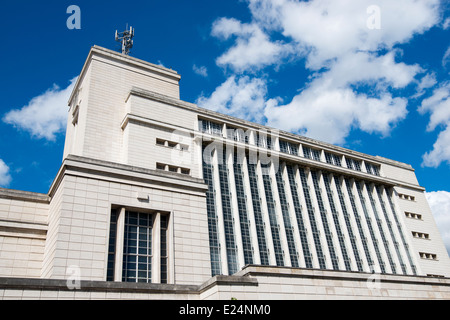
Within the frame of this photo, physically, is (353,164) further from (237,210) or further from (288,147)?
(237,210)

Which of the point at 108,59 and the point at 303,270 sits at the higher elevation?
the point at 108,59

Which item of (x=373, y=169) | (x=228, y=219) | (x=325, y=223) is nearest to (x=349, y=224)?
(x=325, y=223)

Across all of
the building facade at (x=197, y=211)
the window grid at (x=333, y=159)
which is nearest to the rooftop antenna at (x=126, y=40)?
the building facade at (x=197, y=211)

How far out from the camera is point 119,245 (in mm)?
24281

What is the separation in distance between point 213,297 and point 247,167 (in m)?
23.0

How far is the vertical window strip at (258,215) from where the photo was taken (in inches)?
1444

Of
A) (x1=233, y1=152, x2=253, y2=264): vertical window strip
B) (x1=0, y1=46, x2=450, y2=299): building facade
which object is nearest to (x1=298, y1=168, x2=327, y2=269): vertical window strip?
(x1=0, y1=46, x2=450, y2=299): building facade

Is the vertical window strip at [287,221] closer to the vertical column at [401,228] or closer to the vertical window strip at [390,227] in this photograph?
the vertical window strip at [390,227]

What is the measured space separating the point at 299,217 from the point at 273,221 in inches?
151

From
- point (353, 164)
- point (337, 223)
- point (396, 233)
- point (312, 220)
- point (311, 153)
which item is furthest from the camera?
point (353, 164)

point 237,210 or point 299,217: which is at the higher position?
point 299,217
